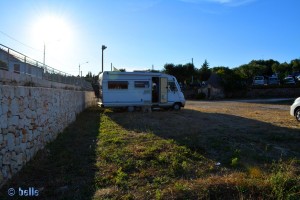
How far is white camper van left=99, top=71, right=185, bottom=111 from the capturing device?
21984 millimetres

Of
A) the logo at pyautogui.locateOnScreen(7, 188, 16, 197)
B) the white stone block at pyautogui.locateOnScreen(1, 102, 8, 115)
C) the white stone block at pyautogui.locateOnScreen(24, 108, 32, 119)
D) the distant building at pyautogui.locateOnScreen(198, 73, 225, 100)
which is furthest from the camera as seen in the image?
the distant building at pyautogui.locateOnScreen(198, 73, 225, 100)

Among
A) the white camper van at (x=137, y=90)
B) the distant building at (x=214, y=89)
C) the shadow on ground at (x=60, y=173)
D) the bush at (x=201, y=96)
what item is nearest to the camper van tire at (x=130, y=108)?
the white camper van at (x=137, y=90)

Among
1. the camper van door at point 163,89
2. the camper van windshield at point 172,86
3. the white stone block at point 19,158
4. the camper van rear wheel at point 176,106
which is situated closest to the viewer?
the white stone block at point 19,158

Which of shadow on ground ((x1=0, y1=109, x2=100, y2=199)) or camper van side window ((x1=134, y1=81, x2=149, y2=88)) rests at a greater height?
camper van side window ((x1=134, y1=81, x2=149, y2=88))

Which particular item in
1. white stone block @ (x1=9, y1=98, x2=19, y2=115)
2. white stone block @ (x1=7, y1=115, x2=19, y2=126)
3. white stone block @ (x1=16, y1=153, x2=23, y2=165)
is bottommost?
white stone block @ (x1=16, y1=153, x2=23, y2=165)

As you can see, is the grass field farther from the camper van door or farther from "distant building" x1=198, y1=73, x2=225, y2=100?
"distant building" x1=198, y1=73, x2=225, y2=100

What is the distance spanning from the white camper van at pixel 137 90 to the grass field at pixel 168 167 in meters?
10.9

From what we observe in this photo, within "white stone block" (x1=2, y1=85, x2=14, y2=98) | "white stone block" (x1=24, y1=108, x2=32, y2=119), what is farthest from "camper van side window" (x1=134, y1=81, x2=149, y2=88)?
"white stone block" (x1=2, y1=85, x2=14, y2=98)

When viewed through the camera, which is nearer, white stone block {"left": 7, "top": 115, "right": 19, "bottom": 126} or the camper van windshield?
white stone block {"left": 7, "top": 115, "right": 19, "bottom": 126}

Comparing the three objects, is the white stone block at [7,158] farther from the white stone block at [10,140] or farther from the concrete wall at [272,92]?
the concrete wall at [272,92]

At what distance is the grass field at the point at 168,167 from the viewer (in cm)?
554

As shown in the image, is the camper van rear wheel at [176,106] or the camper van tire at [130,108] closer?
the camper van tire at [130,108]

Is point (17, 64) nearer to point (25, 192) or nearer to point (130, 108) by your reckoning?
point (25, 192)

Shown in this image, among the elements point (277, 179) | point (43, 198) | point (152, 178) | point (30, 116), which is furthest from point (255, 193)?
point (30, 116)
